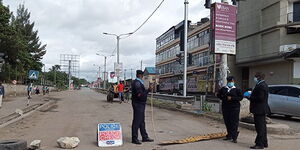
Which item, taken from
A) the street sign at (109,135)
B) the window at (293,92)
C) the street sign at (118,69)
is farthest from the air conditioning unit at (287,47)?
the street sign at (109,135)

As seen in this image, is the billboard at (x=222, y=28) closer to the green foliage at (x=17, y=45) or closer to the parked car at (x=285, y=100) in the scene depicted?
the parked car at (x=285, y=100)

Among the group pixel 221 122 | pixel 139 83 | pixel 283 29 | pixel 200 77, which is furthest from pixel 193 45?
pixel 139 83

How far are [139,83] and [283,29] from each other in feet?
97.8

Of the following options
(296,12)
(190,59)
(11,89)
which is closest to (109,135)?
(296,12)

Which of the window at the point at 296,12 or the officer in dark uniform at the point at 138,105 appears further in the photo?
the window at the point at 296,12

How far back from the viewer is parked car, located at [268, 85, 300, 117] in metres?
15.5

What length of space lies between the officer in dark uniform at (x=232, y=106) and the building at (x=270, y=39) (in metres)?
25.5

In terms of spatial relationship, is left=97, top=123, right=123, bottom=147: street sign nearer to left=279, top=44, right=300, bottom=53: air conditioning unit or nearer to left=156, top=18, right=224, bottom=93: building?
left=156, top=18, right=224, bottom=93: building

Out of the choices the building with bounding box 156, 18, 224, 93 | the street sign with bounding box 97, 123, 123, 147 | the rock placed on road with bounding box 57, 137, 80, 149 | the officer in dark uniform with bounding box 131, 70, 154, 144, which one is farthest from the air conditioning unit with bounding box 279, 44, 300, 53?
the rock placed on road with bounding box 57, 137, 80, 149

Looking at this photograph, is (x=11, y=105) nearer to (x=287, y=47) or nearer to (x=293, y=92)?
(x=293, y=92)

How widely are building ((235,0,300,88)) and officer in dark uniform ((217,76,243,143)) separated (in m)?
25.5

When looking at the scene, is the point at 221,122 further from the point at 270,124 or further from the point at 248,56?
the point at 248,56

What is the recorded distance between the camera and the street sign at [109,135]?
8172mm

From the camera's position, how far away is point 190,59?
55219 mm
